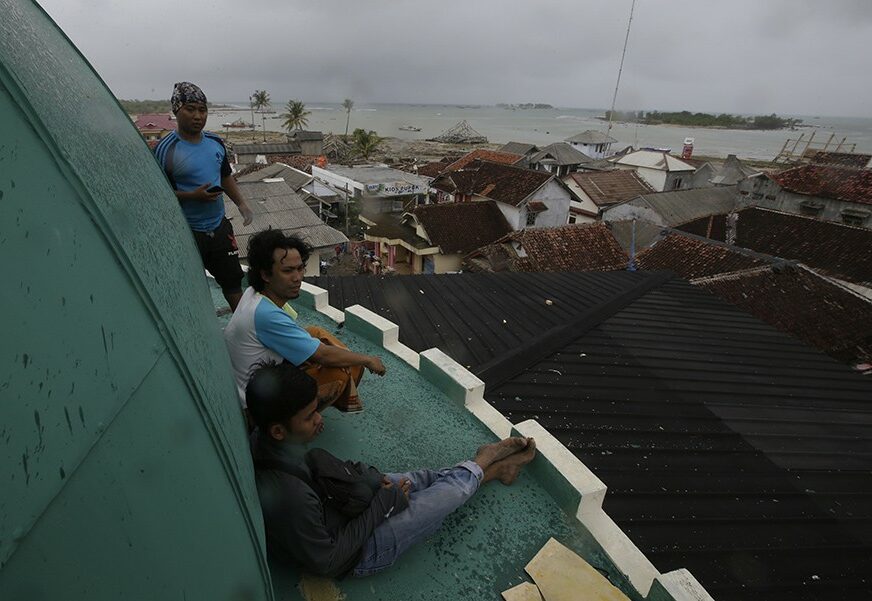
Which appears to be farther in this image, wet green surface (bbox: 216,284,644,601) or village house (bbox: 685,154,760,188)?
village house (bbox: 685,154,760,188)

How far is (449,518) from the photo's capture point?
11.5 ft

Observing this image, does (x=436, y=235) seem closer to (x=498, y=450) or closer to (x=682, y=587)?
(x=498, y=450)

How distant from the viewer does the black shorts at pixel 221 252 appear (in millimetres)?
4312

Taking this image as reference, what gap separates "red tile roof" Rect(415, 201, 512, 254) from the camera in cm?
2377

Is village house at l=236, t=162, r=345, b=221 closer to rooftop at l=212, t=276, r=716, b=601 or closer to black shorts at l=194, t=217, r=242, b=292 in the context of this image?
black shorts at l=194, t=217, r=242, b=292

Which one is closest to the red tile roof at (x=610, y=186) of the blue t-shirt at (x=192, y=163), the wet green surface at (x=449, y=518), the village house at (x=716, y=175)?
the village house at (x=716, y=175)

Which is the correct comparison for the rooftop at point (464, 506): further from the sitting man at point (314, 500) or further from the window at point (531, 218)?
the window at point (531, 218)

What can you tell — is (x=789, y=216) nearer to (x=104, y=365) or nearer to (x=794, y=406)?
(x=794, y=406)

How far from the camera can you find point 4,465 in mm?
1052

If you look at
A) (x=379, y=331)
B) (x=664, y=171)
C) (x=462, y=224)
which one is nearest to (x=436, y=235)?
(x=462, y=224)

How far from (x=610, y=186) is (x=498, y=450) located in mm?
32410

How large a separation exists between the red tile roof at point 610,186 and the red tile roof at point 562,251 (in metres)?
11.1

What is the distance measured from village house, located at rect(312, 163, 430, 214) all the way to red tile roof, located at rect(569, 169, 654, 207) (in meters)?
11.0

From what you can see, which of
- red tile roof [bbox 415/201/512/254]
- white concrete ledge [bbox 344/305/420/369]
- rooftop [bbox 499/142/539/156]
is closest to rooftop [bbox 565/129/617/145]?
rooftop [bbox 499/142/539/156]
